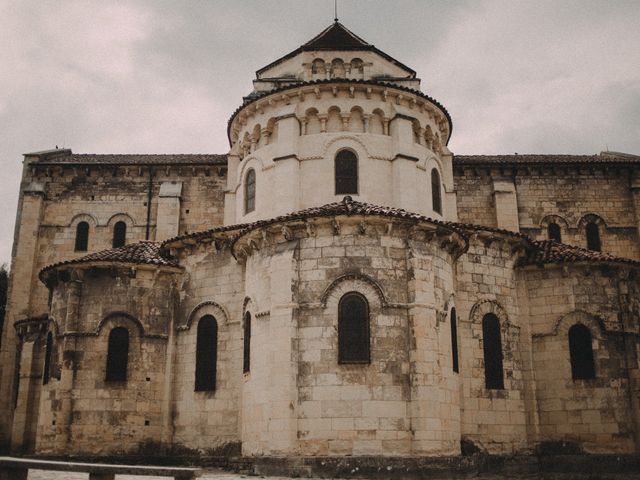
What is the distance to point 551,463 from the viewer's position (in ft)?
63.5

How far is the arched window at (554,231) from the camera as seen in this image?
3045 cm

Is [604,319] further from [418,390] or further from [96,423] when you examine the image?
[96,423]

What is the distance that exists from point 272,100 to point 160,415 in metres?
10.6

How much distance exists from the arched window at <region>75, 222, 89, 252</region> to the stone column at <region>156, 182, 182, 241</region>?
3446 mm

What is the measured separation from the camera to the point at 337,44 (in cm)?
2517

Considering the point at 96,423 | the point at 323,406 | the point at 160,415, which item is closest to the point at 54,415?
the point at 96,423

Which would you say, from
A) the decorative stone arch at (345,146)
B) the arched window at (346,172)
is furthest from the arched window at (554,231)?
the arched window at (346,172)

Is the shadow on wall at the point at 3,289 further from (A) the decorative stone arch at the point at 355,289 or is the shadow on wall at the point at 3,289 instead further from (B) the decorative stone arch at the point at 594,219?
(B) the decorative stone arch at the point at 594,219

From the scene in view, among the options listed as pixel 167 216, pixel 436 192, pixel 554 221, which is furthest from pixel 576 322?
pixel 167 216

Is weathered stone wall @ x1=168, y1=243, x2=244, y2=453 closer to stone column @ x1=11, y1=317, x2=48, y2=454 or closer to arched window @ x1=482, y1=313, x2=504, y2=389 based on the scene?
arched window @ x1=482, y1=313, x2=504, y2=389

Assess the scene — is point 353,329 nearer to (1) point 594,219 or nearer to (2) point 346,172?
(2) point 346,172

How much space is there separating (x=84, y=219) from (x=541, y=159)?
21.2m

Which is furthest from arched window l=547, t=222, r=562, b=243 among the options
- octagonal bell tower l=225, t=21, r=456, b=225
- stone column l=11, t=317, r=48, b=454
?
stone column l=11, t=317, r=48, b=454

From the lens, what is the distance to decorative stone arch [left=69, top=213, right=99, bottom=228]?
31016mm
